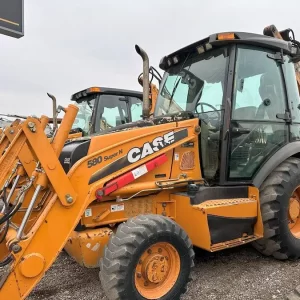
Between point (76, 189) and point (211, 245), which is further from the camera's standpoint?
point (211, 245)

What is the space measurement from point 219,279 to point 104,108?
17.2ft

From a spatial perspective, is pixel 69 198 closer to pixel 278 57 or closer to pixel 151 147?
pixel 151 147

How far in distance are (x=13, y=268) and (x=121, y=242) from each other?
791 millimetres

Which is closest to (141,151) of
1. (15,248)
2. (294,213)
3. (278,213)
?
(15,248)

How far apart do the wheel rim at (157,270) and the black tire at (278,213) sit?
4.24 feet

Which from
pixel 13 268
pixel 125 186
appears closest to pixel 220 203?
pixel 125 186

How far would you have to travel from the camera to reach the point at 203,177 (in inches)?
144

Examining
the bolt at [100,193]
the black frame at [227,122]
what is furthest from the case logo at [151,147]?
the black frame at [227,122]

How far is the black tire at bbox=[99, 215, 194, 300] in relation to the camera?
255 centimetres

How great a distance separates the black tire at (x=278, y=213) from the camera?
11.8ft

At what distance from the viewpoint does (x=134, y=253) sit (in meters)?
2.62

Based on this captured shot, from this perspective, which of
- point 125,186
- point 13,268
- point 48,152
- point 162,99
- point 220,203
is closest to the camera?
point 13,268

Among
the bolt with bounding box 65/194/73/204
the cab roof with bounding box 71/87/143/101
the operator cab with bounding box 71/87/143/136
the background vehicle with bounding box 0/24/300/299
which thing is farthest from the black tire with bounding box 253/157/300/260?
the cab roof with bounding box 71/87/143/101

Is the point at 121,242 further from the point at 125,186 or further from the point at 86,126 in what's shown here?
the point at 86,126
